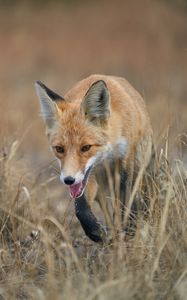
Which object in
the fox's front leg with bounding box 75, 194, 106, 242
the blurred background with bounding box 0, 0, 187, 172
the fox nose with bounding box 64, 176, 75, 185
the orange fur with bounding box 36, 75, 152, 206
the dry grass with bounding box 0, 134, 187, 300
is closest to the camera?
the dry grass with bounding box 0, 134, 187, 300

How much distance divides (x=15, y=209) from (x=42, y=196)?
1.01m

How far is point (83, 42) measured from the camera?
24609mm

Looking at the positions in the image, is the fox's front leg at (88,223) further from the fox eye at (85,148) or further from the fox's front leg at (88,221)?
the fox eye at (85,148)

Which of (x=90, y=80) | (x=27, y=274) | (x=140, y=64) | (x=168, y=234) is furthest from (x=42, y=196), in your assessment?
(x=140, y=64)

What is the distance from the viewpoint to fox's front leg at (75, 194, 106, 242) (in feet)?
22.4

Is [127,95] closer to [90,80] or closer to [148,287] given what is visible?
[90,80]

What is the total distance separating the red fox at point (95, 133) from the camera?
669 cm

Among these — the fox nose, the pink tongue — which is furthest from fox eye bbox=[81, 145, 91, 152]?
the fox nose

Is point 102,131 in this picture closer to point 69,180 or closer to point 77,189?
point 77,189

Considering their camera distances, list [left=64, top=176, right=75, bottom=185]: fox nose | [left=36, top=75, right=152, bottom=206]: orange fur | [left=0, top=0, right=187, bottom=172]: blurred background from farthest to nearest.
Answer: [left=0, top=0, right=187, bottom=172]: blurred background
[left=36, top=75, right=152, bottom=206]: orange fur
[left=64, top=176, right=75, bottom=185]: fox nose

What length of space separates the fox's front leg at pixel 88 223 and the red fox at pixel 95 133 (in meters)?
0.10

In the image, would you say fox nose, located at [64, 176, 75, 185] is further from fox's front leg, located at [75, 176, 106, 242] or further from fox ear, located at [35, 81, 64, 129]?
fox ear, located at [35, 81, 64, 129]

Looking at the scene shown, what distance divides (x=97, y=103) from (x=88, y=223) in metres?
0.99

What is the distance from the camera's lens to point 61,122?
22.7 feet
